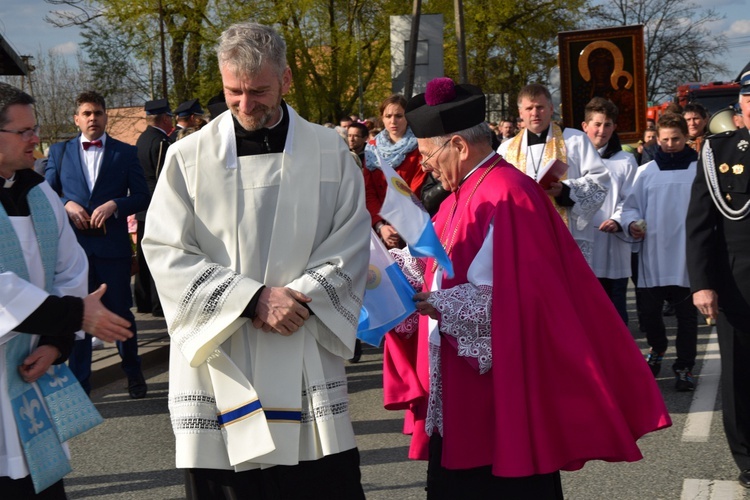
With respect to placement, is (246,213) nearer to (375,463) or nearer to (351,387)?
(375,463)

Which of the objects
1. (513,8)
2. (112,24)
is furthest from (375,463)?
(513,8)

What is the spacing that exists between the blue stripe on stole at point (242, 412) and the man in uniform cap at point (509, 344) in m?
0.72

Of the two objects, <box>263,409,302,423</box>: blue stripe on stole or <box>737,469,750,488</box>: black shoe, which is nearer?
<box>263,409,302,423</box>: blue stripe on stole

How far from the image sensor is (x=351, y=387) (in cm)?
793

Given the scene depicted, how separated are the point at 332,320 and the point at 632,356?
1155mm

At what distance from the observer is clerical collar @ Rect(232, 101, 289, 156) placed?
3521mm

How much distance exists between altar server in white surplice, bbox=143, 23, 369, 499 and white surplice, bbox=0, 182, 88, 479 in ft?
1.40

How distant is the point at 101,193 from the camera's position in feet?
24.7

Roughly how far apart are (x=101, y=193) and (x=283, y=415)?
4531 millimetres

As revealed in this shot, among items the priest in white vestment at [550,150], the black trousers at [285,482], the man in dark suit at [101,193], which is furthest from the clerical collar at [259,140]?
the man in dark suit at [101,193]

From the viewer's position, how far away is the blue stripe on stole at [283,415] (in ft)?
11.2

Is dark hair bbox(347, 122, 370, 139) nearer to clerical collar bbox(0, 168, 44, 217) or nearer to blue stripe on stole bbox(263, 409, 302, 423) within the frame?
clerical collar bbox(0, 168, 44, 217)

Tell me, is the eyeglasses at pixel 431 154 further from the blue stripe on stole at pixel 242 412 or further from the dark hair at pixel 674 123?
the dark hair at pixel 674 123

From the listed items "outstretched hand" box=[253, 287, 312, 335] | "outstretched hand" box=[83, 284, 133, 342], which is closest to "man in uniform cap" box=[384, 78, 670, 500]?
"outstretched hand" box=[253, 287, 312, 335]
